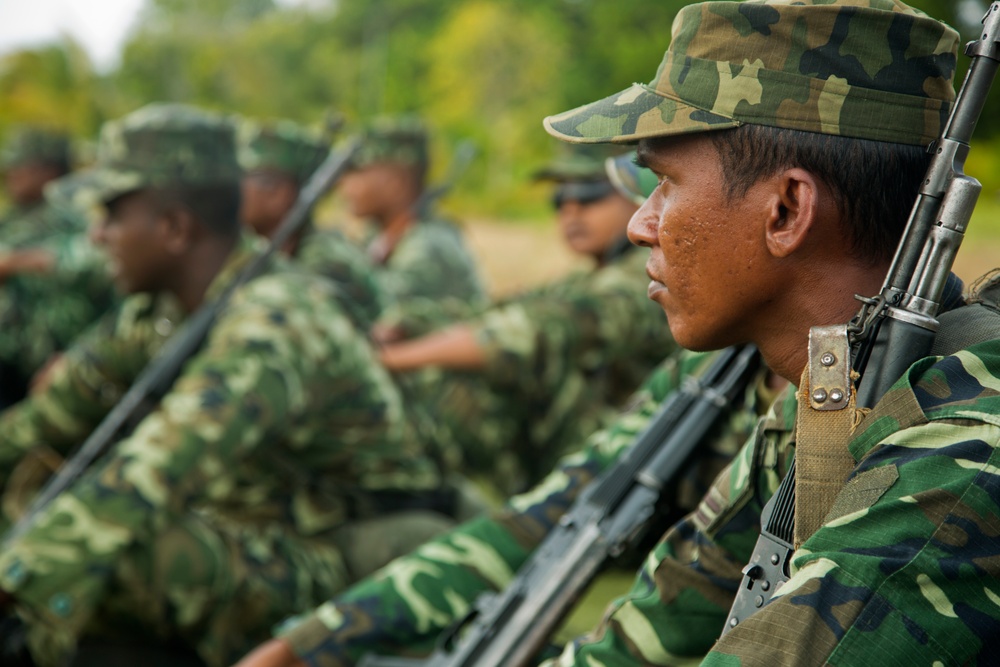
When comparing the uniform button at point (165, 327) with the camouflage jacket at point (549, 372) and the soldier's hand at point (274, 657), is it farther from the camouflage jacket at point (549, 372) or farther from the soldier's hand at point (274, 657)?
the soldier's hand at point (274, 657)

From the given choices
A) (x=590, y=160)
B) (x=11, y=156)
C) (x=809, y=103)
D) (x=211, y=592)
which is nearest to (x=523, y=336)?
(x=590, y=160)

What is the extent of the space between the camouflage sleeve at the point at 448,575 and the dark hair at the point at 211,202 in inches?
70.4

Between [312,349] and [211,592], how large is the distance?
819 millimetres

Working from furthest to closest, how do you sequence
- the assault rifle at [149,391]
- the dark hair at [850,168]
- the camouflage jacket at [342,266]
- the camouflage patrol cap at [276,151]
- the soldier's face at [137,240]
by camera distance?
the camouflage patrol cap at [276,151] → the camouflage jacket at [342,266] → the soldier's face at [137,240] → the assault rifle at [149,391] → the dark hair at [850,168]

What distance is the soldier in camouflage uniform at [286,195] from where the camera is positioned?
6230mm

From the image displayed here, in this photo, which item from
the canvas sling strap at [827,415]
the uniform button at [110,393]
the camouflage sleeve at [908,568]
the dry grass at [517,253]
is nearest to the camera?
the camouflage sleeve at [908,568]

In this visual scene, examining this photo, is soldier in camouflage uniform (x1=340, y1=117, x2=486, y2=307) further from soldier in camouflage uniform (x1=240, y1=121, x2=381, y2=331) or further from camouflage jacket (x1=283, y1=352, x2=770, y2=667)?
camouflage jacket (x1=283, y1=352, x2=770, y2=667)

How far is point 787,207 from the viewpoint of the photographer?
62.6 inches

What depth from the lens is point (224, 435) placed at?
10.5ft

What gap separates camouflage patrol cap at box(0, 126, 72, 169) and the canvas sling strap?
8.89 m

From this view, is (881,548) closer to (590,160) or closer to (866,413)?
(866,413)

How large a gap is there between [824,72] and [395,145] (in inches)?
273

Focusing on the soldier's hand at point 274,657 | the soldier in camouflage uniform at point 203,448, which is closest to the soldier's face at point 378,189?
the soldier in camouflage uniform at point 203,448

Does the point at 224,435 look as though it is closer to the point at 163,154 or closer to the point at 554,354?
the point at 163,154
